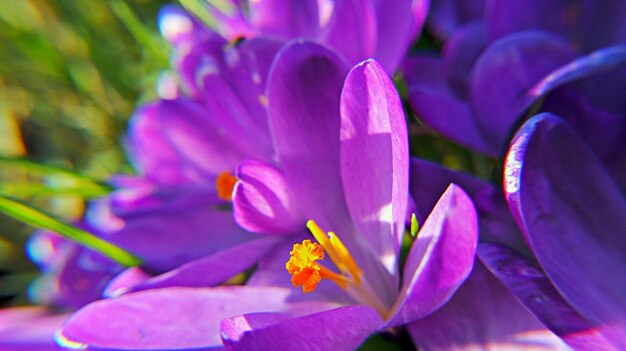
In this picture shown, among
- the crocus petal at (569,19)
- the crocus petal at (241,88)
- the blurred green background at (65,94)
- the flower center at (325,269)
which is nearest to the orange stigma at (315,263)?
the flower center at (325,269)

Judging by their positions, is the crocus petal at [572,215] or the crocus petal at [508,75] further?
the crocus petal at [508,75]

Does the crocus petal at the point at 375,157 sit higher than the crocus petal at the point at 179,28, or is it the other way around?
the crocus petal at the point at 179,28

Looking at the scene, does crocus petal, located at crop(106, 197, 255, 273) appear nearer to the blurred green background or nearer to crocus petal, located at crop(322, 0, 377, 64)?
crocus petal, located at crop(322, 0, 377, 64)

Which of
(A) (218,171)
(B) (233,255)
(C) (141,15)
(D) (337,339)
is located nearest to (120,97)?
(C) (141,15)

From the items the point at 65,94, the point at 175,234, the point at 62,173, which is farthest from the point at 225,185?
the point at 65,94

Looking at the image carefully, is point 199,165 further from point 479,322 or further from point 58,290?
point 479,322

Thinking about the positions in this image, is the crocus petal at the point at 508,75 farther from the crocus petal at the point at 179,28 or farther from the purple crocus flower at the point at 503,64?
the crocus petal at the point at 179,28
